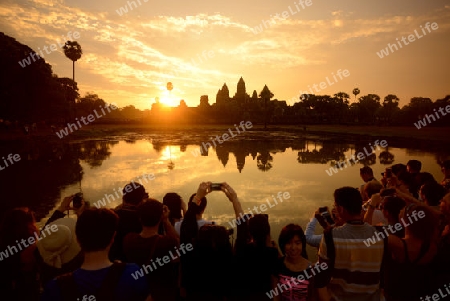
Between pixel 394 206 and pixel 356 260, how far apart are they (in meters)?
1.45

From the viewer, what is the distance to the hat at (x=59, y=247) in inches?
124

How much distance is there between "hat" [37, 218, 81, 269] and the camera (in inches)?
124

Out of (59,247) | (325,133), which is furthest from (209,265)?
(325,133)

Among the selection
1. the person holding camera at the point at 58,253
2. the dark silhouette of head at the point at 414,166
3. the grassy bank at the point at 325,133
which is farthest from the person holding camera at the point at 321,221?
the grassy bank at the point at 325,133

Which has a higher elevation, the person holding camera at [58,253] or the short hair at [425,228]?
the person holding camera at [58,253]

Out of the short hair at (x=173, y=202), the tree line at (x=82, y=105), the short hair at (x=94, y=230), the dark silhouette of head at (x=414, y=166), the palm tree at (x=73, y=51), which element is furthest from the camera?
the palm tree at (x=73, y=51)

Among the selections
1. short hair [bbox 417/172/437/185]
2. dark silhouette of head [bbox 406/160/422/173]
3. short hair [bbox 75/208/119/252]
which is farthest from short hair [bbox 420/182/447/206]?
short hair [bbox 75/208/119/252]

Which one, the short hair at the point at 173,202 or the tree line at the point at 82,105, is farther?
the tree line at the point at 82,105

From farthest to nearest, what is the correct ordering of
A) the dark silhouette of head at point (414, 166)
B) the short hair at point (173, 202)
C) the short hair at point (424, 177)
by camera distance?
the dark silhouette of head at point (414, 166)
the short hair at point (424, 177)
the short hair at point (173, 202)

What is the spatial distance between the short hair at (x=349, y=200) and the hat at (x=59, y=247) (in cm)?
300

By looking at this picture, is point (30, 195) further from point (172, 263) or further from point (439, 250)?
point (439, 250)

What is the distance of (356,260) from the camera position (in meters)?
2.70

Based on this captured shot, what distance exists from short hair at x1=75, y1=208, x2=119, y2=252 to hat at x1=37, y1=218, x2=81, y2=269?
3.80 feet

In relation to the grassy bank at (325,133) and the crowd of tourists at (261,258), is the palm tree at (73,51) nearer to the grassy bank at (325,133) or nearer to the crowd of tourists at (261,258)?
the grassy bank at (325,133)
